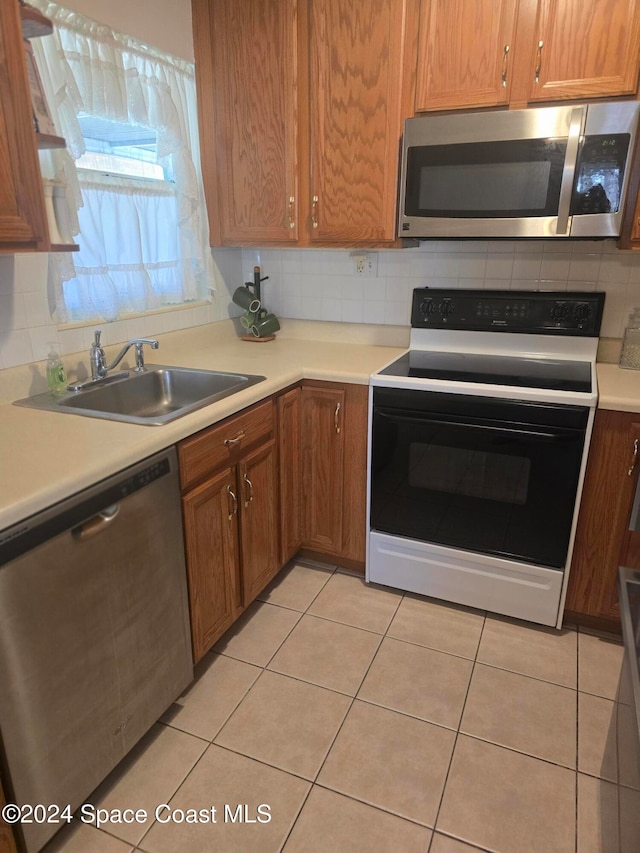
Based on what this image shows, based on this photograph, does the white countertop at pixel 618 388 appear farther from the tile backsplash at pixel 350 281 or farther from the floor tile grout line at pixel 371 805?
the floor tile grout line at pixel 371 805

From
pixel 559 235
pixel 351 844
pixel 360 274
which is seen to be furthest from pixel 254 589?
pixel 559 235

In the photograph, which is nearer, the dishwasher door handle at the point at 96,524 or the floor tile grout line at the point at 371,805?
the dishwasher door handle at the point at 96,524

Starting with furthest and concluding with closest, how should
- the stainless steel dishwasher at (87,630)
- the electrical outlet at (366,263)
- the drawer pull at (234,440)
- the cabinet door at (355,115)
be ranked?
the electrical outlet at (366,263), the cabinet door at (355,115), the drawer pull at (234,440), the stainless steel dishwasher at (87,630)

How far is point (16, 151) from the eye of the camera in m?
1.38

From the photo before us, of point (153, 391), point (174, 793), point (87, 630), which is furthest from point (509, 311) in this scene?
point (174, 793)

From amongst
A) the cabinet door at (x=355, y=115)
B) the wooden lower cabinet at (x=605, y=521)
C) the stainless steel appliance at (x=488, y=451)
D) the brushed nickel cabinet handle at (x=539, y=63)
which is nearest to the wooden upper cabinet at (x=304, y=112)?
the cabinet door at (x=355, y=115)

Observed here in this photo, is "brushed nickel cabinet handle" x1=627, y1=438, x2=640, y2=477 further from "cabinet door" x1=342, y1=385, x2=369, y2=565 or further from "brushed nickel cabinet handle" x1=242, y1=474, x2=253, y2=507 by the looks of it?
"brushed nickel cabinet handle" x1=242, y1=474, x2=253, y2=507

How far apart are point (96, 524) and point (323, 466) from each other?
1.17m

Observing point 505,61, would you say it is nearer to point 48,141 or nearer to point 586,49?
point 586,49

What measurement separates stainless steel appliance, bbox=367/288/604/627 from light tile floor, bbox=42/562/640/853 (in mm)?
206

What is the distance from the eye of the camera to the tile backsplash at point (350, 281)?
185 cm

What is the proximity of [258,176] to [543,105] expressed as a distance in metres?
1.14

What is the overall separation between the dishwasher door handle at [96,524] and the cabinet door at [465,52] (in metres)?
1.82

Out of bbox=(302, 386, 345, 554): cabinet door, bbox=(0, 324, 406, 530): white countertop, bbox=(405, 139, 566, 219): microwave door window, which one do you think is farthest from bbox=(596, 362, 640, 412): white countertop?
bbox=(302, 386, 345, 554): cabinet door
